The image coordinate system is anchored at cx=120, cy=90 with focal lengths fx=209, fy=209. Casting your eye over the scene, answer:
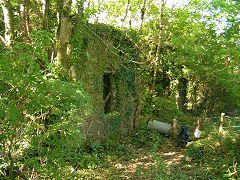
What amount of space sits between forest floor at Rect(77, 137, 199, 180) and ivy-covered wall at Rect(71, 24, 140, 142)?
3.98 feet

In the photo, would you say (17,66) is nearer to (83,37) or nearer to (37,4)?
(37,4)

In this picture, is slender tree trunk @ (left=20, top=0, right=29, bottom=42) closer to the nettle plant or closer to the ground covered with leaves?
the nettle plant

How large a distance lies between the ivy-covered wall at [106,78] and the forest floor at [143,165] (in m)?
1.21

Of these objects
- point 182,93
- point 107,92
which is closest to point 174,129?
point 107,92

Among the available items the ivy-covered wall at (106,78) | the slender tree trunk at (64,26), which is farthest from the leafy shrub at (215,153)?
the slender tree trunk at (64,26)

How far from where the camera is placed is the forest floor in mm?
6051

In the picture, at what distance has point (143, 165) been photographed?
5.96 metres

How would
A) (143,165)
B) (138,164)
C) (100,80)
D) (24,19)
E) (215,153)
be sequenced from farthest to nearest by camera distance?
(100,80) → (138,164) → (215,153) → (143,165) → (24,19)

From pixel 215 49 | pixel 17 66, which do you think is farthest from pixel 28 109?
pixel 215 49

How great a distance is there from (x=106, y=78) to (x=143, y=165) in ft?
19.0

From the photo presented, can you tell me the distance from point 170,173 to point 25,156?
14.2ft

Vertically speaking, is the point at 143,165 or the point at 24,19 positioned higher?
the point at 24,19

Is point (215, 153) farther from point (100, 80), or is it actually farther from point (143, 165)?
point (100, 80)

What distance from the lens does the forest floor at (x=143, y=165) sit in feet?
19.9
